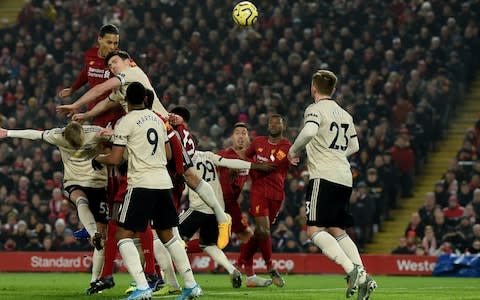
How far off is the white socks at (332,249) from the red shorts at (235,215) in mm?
4785

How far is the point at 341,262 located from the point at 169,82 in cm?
1734

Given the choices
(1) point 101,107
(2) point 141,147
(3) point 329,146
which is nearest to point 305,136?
(3) point 329,146

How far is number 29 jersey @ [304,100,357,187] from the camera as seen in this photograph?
43.0ft

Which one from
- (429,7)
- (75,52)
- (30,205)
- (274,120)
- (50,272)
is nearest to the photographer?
(274,120)

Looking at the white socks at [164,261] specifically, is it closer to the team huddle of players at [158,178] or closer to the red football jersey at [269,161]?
the team huddle of players at [158,178]

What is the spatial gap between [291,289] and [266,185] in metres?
1.81

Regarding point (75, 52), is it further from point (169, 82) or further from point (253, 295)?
point (253, 295)

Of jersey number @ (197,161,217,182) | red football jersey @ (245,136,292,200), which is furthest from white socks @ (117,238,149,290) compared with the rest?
red football jersey @ (245,136,292,200)

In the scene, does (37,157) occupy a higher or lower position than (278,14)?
lower

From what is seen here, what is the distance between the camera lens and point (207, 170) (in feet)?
56.4

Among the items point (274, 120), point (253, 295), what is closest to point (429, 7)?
point (274, 120)

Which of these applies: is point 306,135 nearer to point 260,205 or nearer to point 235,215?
point 260,205

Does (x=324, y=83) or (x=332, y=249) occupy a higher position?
(x=324, y=83)

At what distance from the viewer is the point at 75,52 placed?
31.6m
